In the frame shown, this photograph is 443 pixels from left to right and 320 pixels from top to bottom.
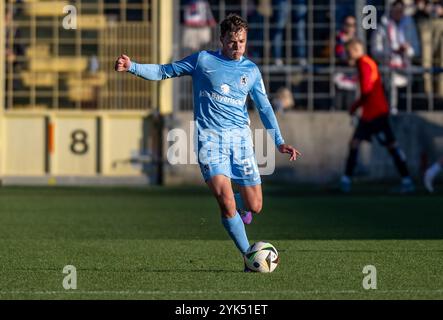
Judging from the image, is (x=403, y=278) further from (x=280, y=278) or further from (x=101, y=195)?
(x=101, y=195)

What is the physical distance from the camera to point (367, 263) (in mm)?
11586

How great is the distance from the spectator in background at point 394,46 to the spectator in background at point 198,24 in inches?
116

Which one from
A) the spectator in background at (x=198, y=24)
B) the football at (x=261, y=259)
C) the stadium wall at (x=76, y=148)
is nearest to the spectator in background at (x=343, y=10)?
the spectator in background at (x=198, y=24)

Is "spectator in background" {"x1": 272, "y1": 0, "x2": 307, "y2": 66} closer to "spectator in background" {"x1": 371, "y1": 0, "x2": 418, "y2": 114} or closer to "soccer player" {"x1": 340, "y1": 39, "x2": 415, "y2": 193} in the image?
"spectator in background" {"x1": 371, "y1": 0, "x2": 418, "y2": 114}

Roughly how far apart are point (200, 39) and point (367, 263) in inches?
549

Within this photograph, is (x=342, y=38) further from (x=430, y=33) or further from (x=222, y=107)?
(x=222, y=107)

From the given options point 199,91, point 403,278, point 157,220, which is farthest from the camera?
point 157,220

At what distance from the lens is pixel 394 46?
82.0 feet

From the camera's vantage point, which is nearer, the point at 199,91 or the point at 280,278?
the point at 280,278

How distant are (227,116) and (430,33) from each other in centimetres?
1434

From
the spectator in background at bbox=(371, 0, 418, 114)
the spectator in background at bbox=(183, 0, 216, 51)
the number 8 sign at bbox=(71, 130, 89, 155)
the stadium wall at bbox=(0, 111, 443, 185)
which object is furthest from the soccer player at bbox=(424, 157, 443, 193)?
the number 8 sign at bbox=(71, 130, 89, 155)

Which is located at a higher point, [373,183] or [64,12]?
[64,12]

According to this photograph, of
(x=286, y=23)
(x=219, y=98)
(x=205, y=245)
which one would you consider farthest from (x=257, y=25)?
(x=219, y=98)

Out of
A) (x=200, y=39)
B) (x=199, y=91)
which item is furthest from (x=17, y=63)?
(x=199, y=91)
